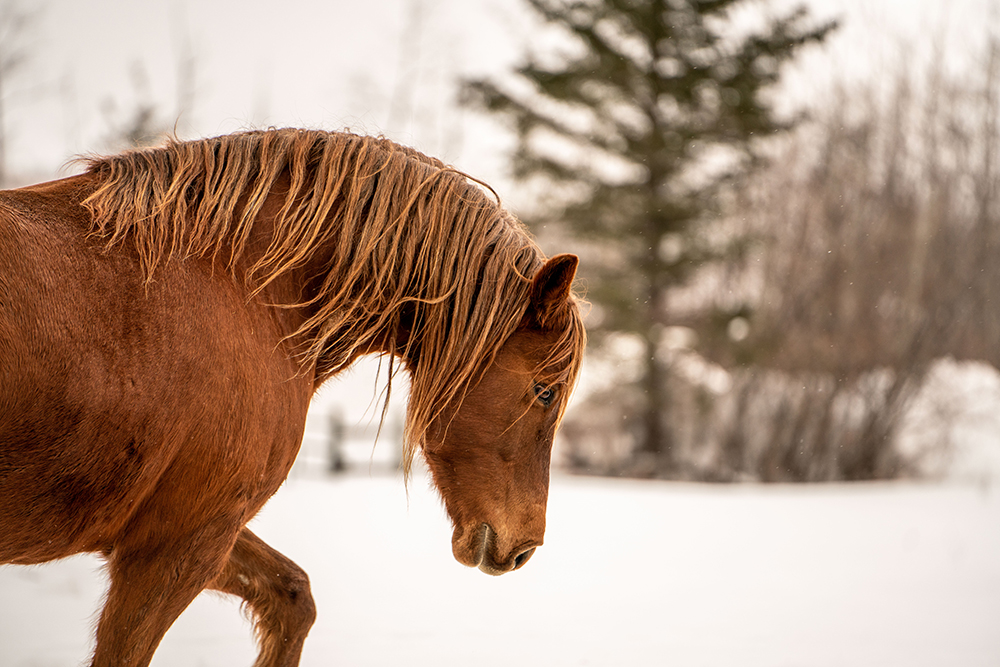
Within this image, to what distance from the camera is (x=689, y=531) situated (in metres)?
6.47

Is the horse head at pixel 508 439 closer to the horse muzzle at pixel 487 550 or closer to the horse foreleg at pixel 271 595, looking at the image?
the horse muzzle at pixel 487 550

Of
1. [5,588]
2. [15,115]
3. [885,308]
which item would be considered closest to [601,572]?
[5,588]

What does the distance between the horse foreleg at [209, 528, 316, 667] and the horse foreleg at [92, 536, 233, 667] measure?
1.38 feet

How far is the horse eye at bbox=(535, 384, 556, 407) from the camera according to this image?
1.80 metres

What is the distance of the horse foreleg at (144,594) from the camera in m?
1.48

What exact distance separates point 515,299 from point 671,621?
268 cm

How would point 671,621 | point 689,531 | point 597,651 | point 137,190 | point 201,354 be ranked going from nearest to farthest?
point 201,354
point 137,190
point 597,651
point 671,621
point 689,531

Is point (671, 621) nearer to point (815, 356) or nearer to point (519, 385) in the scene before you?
point (519, 385)

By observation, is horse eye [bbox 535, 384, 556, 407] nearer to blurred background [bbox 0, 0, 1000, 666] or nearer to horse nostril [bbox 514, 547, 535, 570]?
horse nostril [bbox 514, 547, 535, 570]

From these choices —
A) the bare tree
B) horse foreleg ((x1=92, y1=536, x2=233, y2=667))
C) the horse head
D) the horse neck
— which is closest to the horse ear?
the horse head

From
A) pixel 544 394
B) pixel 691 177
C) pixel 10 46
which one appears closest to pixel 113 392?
pixel 544 394

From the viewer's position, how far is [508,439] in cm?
178

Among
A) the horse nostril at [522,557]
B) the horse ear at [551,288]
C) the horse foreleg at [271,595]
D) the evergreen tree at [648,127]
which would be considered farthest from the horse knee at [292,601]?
the evergreen tree at [648,127]

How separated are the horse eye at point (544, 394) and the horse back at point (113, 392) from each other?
592 mm
